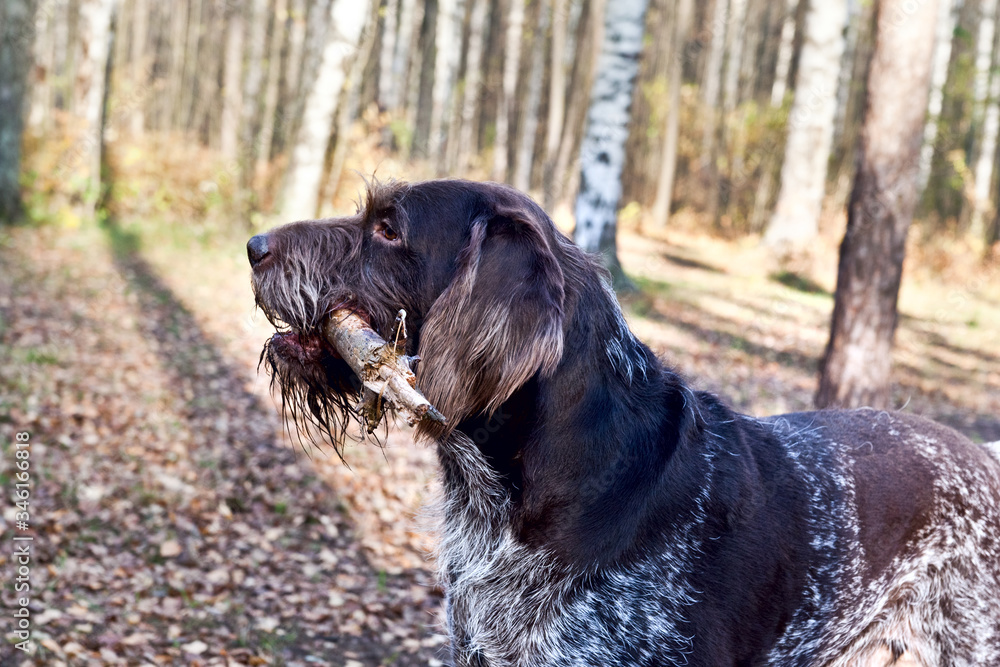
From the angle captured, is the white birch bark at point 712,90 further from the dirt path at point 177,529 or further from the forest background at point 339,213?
the dirt path at point 177,529

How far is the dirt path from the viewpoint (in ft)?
16.3

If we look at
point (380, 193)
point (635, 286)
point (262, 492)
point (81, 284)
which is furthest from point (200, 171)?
point (380, 193)

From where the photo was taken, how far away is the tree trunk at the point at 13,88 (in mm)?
15273

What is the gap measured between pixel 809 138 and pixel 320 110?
1146 cm

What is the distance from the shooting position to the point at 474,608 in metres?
3.07

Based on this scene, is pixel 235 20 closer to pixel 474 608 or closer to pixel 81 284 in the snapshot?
pixel 81 284

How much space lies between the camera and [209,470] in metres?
7.00

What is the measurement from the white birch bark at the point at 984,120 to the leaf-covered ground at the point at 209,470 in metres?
13.2

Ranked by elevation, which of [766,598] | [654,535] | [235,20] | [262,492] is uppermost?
[235,20]

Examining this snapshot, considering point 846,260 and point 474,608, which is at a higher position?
point 846,260

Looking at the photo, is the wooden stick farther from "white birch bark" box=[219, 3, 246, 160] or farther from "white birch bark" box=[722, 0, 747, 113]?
"white birch bark" box=[722, 0, 747, 113]

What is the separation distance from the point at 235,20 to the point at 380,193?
27.0m

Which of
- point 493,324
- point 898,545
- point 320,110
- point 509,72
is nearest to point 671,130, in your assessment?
point 509,72

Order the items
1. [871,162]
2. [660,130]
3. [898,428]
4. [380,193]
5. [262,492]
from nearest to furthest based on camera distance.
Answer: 1. [380,193]
2. [898,428]
3. [262,492]
4. [871,162]
5. [660,130]
